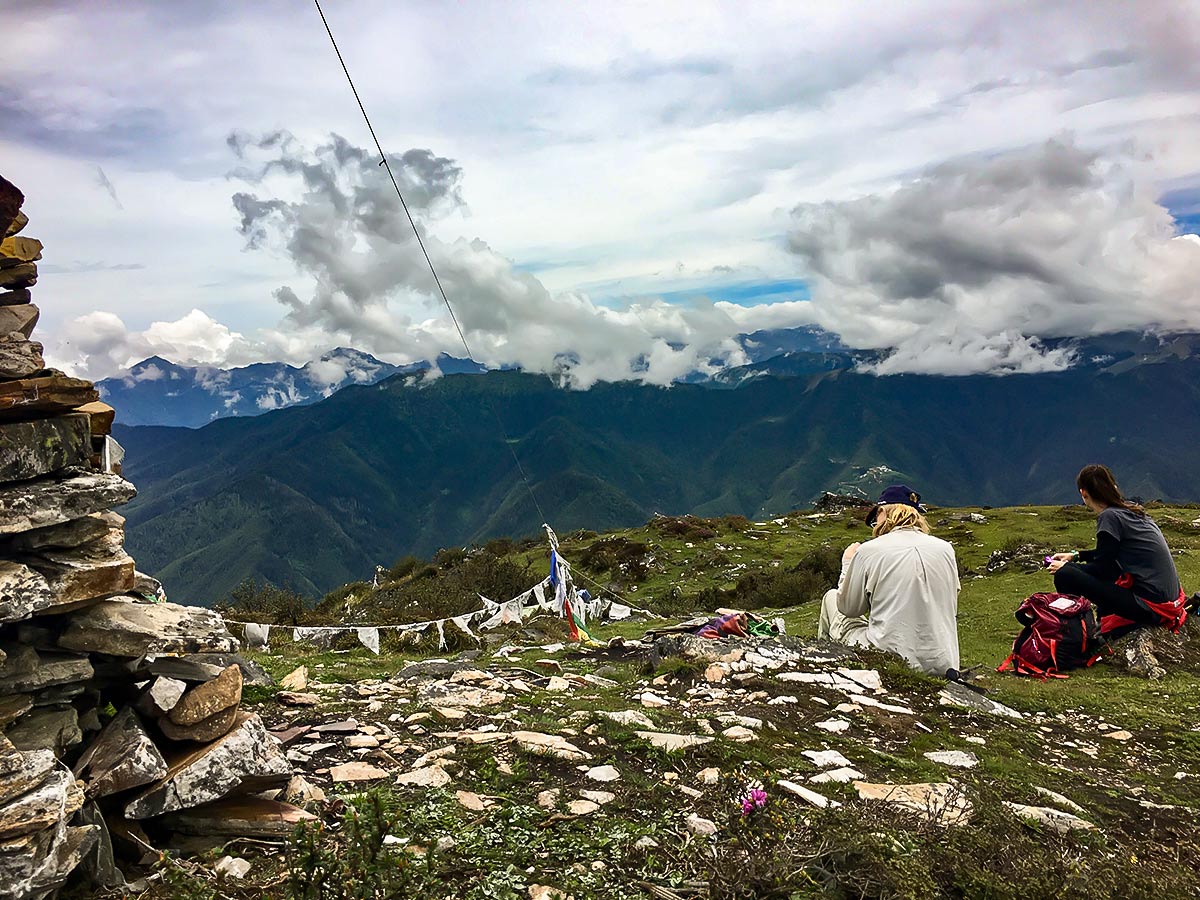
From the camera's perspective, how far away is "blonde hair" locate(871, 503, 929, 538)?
9.62m

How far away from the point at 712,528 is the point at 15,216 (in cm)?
4619

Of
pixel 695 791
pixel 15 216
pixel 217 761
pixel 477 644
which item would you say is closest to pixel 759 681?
pixel 695 791

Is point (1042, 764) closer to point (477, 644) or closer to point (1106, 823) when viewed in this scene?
point (1106, 823)

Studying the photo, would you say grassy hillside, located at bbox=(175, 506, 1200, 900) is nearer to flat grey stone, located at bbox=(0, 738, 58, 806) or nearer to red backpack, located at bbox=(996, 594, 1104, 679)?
red backpack, located at bbox=(996, 594, 1104, 679)

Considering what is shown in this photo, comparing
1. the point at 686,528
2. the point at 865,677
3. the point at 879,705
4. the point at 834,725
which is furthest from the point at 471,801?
the point at 686,528

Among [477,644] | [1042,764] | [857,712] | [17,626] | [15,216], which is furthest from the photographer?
[477,644]

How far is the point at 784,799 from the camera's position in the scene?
488 centimetres

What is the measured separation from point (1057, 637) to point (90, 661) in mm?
12255

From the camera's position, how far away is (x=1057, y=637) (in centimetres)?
1059

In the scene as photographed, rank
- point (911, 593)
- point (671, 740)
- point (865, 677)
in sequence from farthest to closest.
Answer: point (911, 593) < point (865, 677) < point (671, 740)

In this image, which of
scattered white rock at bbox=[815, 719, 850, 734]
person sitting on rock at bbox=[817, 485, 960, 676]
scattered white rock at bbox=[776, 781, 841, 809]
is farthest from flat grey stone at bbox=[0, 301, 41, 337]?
person sitting on rock at bbox=[817, 485, 960, 676]

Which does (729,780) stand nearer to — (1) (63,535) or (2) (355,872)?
(2) (355,872)

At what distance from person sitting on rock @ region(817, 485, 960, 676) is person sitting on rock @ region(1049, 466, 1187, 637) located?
2.74 m

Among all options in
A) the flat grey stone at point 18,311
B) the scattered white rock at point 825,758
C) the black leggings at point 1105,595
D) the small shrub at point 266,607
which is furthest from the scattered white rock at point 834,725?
the small shrub at point 266,607
